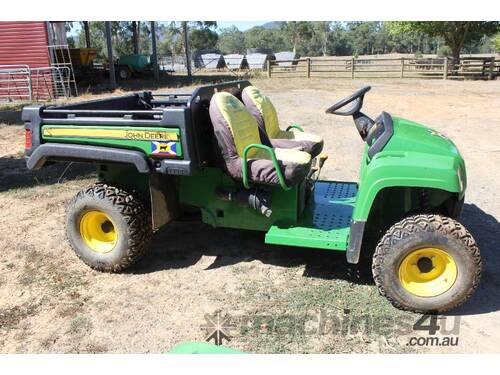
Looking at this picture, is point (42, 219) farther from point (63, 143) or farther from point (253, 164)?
point (253, 164)

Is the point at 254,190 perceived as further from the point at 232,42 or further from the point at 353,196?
the point at 232,42

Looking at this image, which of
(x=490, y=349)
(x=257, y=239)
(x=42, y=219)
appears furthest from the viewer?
(x=42, y=219)

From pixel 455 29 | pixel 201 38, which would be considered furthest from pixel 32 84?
pixel 201 38

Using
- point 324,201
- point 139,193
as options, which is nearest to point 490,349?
point 324,201

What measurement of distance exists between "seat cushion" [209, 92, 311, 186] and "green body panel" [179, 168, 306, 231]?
0.19m

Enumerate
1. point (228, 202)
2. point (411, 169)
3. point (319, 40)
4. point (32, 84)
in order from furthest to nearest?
point (319, 40), point (32, 84), point (228, 202), point (411, 169)

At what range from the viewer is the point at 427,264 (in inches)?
131

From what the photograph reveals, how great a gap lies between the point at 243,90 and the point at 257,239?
1.48 meters

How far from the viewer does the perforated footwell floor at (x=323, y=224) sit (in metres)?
3.56

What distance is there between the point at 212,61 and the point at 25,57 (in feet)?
79.3

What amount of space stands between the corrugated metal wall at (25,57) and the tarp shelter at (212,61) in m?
21.5

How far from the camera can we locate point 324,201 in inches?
169

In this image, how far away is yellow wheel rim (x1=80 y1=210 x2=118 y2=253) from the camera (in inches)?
160

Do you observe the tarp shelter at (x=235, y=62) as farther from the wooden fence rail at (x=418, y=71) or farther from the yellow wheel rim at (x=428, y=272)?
the yellow wheel rim at (x=428, y=272)
